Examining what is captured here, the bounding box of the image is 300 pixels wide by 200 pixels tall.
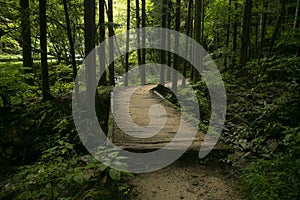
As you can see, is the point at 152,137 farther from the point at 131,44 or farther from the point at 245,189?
the point at 131,44

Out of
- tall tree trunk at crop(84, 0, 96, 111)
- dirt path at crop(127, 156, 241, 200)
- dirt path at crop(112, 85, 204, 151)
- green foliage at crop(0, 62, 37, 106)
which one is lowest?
dirt path at crop(127, 156, 241, 200)

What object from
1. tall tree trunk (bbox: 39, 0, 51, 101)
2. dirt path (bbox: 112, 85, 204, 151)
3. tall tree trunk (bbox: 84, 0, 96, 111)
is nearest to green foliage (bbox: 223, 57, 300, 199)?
dirt path (bbox: 112, 85, 204, 151)

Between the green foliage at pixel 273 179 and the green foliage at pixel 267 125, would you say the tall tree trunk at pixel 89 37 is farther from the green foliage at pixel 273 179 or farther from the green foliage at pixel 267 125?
the green foliage at pixel 273 179

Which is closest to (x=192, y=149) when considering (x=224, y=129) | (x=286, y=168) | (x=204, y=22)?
(x=286, y=168)

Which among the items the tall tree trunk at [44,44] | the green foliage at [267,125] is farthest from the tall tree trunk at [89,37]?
the green foliage at [267,125]

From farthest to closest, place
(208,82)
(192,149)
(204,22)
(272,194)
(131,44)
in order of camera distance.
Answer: (131,44), (204,22), (208,82), (192,149), (272,194)

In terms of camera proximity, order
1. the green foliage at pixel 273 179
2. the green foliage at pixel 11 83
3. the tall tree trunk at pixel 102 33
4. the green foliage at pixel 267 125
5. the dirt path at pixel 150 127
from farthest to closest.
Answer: the tall tree trunk at pixel 102 33 → the green foliage at pixel 11 83 → the dirt path at pixel 150 127 → the green foliage at pixel 267 125 → the green foliage at pixel 273 179

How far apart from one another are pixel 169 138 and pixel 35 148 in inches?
178

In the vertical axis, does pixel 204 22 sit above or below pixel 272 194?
above

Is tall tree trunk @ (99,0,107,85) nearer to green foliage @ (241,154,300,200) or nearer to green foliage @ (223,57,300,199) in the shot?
green foliage @ (223,57,300,199)

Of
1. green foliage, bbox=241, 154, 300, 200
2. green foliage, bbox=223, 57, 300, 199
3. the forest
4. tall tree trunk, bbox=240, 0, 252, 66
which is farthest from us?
tall tree trunk, bbox=240, 0, 252, 66

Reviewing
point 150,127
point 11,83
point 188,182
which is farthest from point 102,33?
point 188,182

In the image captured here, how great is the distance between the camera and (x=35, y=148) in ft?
26.7

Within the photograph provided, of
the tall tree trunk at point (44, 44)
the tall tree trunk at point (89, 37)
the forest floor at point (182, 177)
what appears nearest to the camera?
the forest floor at point (182, 177)
